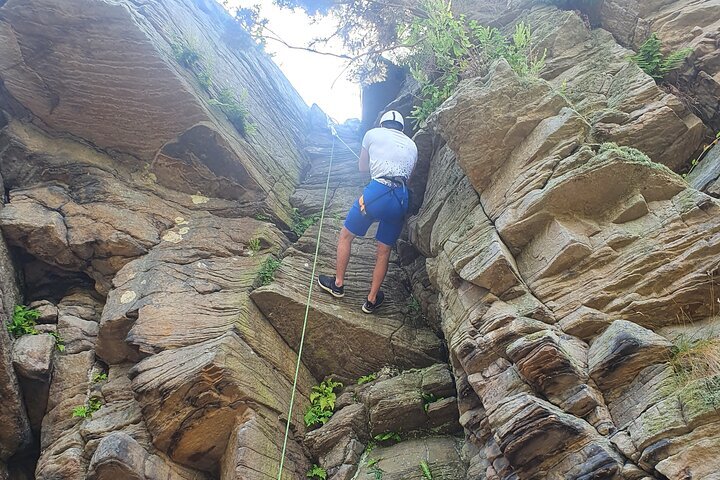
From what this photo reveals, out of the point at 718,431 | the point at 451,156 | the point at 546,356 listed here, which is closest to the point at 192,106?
the point at 451,156

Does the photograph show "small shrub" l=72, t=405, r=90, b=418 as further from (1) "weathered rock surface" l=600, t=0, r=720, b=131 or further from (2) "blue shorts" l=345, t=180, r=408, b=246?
(1) "weathered rock surface" l=600, t=0, r=720, b=131

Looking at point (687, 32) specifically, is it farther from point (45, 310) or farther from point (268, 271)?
point (45, 310)

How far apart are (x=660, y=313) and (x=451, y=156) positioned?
4.60m

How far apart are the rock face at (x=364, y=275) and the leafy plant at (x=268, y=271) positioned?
0.04 meters

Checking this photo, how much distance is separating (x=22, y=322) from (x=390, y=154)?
6.25 m

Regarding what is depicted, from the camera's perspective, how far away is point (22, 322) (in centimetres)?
718

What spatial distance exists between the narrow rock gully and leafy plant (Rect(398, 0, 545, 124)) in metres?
3.18

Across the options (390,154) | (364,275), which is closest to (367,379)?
(364,275)

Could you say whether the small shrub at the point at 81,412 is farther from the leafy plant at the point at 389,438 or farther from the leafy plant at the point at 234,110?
the leafy plant at the point at 234,110

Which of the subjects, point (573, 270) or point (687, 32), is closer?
point (573, 270)

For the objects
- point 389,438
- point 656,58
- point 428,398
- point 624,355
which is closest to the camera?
point 624,355

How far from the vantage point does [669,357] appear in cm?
413

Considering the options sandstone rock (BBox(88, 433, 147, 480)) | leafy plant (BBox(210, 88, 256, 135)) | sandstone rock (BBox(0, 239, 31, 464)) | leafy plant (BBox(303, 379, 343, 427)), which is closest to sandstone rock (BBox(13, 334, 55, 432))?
sandstone rock (BBox(0, 239, 31, 464))

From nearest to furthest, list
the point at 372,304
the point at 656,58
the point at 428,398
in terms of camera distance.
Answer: the point at 428,398
the point at 656,58
the point at 372,304
